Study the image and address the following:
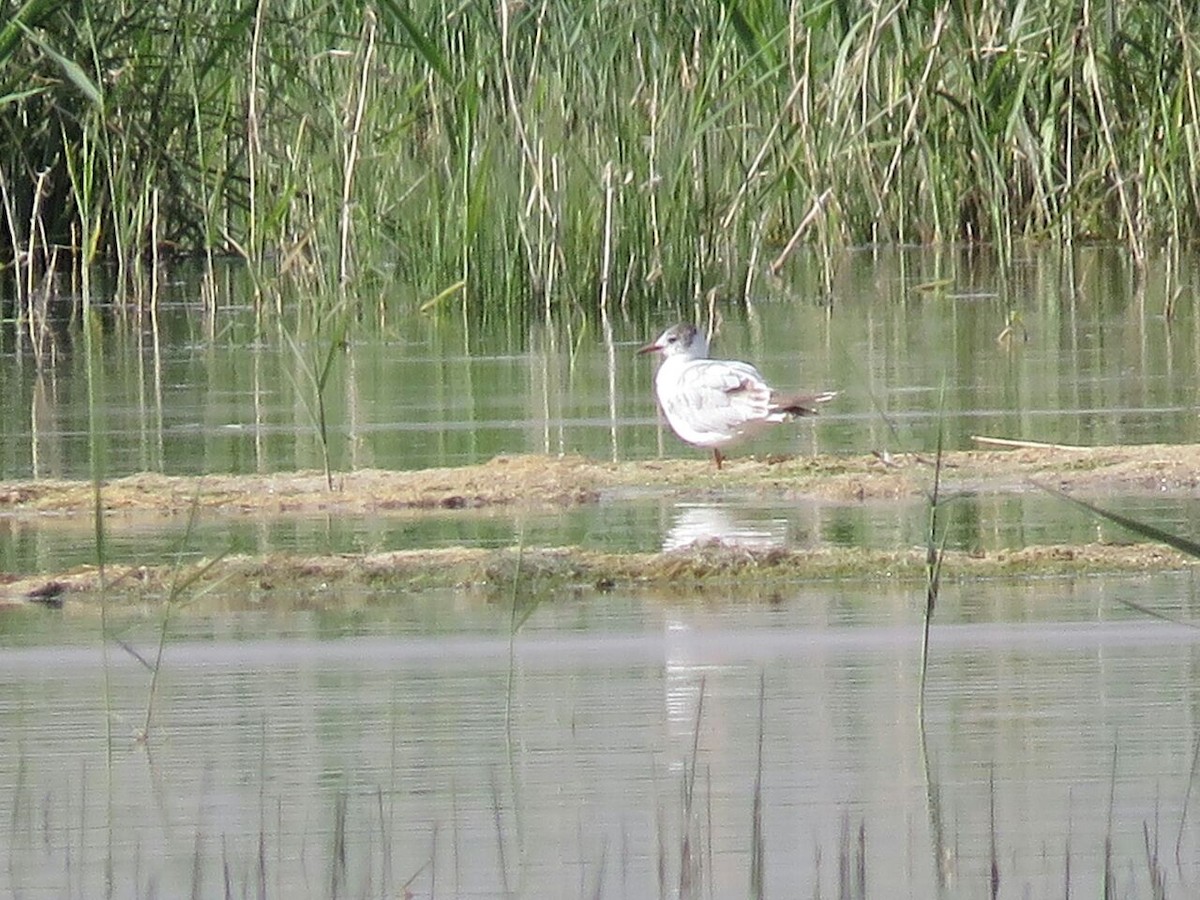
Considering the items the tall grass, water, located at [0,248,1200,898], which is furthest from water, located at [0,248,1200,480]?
the tall grass

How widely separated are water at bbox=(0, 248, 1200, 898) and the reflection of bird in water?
0.06 feet

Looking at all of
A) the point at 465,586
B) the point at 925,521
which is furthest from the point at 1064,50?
the point at 465,586

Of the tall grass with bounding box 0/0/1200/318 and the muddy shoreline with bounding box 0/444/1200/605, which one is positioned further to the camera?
the tall grass with bounding box 0/0/1200/318

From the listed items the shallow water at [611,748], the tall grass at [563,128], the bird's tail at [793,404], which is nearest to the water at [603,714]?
the shallow water at [611,748]

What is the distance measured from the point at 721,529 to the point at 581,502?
0.55 meters

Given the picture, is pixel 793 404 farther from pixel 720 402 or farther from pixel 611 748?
pixel 611 748

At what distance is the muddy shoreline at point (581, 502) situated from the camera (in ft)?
17.6

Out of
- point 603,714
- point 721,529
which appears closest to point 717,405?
point 721,529

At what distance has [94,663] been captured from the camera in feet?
15.4

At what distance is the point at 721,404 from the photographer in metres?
7.21

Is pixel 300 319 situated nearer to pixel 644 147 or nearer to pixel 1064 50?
pixel 644 147

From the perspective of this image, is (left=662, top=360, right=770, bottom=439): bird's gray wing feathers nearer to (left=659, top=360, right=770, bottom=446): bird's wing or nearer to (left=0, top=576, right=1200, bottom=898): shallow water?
(left=659, top=360, right=770, bottom=446): bird's wing

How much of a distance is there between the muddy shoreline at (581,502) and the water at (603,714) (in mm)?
88

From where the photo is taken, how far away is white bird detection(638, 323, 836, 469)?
23.6 feet
